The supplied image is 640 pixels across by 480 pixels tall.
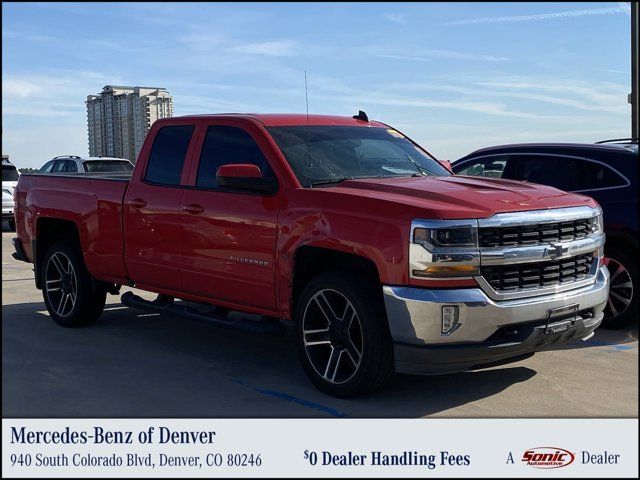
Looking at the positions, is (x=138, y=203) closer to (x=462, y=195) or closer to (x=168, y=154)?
(x=168, y=154)

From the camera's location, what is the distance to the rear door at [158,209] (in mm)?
6664

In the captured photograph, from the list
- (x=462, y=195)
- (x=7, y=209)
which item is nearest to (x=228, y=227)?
(x=462, y=195)

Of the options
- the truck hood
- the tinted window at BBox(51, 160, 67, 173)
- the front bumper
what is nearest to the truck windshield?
the truck hood

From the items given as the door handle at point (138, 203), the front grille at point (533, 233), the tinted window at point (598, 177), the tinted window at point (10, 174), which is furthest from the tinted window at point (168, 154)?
the tinted window at point (10, 174)

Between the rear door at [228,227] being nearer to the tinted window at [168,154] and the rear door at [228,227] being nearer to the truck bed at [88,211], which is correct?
the tinted window at [168,154]

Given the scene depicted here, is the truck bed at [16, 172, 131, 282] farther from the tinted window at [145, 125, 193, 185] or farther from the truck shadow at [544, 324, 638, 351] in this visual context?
the truck shadow at [544, 324, 638, 351]

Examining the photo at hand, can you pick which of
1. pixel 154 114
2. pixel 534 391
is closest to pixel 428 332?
pixel 534 391

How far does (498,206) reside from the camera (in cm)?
521

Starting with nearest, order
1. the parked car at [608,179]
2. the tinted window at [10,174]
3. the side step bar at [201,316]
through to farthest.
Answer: the side step bar at [201,316], the parked car at [608,179], the tinted window at [10,174]

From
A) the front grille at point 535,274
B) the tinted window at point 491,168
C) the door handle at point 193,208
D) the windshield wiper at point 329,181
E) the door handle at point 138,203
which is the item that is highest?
the tinted window at point 491,168

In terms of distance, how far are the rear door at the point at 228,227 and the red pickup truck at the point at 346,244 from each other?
0.01 metres

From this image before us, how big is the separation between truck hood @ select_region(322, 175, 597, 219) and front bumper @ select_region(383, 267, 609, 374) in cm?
54

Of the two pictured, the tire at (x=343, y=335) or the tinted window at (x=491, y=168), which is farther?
the tinted window at (x=491, y=168)

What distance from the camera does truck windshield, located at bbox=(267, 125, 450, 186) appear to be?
607 cm
